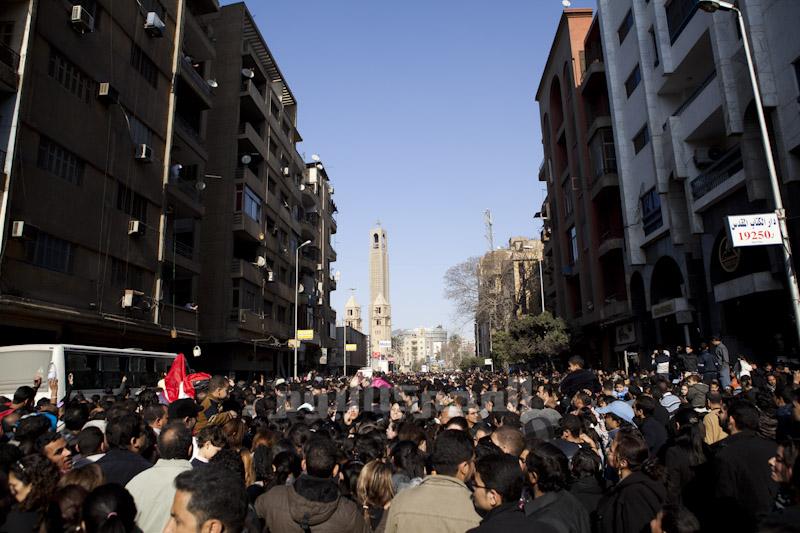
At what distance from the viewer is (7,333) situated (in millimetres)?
17531

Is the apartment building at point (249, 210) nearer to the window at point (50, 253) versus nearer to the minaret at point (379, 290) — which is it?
the window at point (50, 253)

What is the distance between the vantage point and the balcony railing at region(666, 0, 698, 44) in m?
20.8

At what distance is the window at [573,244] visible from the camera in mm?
38375

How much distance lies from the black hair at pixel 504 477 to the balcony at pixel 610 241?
2904 centimetres

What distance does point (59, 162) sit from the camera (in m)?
18.3

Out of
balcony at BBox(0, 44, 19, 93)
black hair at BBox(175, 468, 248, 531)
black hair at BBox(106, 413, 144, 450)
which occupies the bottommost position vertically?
black hair at BBox(175, 468, 248, 531)

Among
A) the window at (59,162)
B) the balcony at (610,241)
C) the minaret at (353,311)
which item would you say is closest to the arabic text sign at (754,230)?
the balcony at (610,241)

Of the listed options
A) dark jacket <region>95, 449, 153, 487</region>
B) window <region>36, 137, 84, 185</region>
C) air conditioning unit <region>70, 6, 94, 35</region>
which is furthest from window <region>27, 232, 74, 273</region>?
dark jacket <region>95, 449, 153, 487</region>

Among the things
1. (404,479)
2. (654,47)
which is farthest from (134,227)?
(654,47)

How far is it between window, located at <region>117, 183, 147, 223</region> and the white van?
20.3ft

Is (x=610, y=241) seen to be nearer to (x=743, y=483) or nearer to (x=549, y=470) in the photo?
(x=743, y=483)

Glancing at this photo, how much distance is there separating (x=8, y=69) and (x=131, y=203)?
24.0 ft

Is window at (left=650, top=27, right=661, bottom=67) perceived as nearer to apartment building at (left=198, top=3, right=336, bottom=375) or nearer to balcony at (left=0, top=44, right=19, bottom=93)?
apartment building at (left=198, top=3, right=336, bottom=375)

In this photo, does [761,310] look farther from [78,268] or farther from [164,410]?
[78,268]
